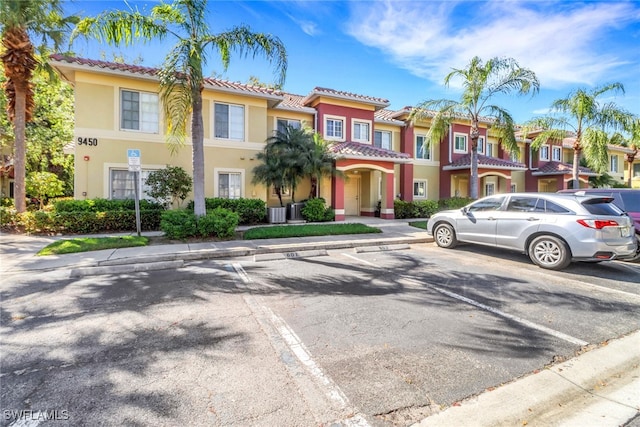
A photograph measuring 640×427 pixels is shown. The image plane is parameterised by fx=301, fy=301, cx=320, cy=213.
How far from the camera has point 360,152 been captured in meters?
15.8

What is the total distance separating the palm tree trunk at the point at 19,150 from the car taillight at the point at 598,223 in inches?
740

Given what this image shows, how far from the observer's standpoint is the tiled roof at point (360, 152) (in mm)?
15391

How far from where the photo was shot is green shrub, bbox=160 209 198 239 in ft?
32.0

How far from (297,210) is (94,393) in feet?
41.2

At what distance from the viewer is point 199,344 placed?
354cm

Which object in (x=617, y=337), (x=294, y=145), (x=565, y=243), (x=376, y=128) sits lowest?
(x=617, y=337)

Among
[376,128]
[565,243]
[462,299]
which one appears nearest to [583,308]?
[462,299]

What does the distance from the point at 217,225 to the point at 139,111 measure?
7320 mm

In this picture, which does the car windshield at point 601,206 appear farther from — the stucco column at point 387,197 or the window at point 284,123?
the window at point 284,123

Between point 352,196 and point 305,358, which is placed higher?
point 352,196

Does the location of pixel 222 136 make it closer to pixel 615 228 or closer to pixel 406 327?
pixel 406 327

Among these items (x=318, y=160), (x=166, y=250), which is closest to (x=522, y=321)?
(x=166, y=250)

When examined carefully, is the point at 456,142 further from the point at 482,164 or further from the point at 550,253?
the point at 550,253

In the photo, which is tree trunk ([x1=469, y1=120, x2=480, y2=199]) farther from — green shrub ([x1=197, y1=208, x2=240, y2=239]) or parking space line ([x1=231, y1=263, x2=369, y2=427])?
parking space line ([x1=231, y1=263, x2=369, y2=427])
